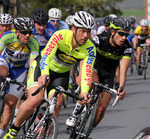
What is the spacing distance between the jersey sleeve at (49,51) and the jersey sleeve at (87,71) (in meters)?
0.45

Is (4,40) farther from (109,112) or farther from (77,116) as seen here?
(109,112)

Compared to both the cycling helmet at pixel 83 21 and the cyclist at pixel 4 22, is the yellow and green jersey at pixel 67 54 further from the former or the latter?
the cyclist at pixel 4 22

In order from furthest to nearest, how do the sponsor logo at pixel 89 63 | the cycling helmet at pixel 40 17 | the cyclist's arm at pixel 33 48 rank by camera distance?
1. the cycling helmet at pixel 40 17
2. the cyclist's arm at pixel 33 48
3. the sponsor logo at pixel 89 63

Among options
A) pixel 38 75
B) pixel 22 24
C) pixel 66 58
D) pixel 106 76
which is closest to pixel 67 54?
pixel 66 58

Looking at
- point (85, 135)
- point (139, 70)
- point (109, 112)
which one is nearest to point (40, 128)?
point (85, 135)

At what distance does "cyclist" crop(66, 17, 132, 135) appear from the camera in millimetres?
7141

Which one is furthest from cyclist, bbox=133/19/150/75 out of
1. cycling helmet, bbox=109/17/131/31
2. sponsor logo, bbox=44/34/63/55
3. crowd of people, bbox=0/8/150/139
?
sponsor logo, bbox=44/34/63/55

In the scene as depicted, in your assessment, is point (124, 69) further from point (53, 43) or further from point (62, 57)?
point (53, 43)

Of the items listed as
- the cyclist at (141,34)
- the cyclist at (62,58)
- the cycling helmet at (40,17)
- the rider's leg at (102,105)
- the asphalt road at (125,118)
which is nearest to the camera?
the cyclist at (62,58)

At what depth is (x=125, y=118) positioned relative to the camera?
32.5 feet

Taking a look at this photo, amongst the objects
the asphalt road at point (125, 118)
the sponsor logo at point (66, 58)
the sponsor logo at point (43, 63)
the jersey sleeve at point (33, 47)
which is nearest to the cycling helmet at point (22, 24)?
the jersey sleeve at point (33, 47)

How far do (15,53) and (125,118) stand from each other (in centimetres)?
324

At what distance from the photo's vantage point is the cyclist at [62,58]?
611 cm

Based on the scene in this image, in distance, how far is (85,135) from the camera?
625 centimetres
